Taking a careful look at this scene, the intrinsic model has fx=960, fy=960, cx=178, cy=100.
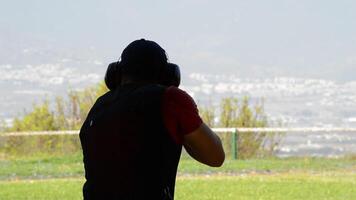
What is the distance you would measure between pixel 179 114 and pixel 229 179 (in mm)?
11675

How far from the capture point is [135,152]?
11.5 ft

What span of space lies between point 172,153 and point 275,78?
3010 inches

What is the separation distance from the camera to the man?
3.48 metres

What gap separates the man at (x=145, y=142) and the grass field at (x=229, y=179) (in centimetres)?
845

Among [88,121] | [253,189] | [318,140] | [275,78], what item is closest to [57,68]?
[275,78]

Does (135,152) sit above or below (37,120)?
above

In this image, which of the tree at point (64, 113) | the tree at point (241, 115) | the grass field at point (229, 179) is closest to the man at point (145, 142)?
the grass field at point (229, 179)

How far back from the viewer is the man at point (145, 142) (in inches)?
137

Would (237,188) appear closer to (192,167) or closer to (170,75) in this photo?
(192,167)

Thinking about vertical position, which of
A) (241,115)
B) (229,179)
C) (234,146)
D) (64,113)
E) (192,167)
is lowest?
(64,113)

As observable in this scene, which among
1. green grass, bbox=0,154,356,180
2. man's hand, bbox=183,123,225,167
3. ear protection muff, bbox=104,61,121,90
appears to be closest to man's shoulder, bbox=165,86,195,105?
man's hand, bbox=183,123,225,167

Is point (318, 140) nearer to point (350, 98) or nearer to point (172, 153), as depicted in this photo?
point (172, 153)

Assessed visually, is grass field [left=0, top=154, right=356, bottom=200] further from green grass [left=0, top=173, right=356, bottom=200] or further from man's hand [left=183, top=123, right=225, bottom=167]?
man's hand [left=183, top=123, right=225, bottom=167]

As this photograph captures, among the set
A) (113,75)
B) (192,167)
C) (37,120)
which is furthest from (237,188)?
(37,120)
